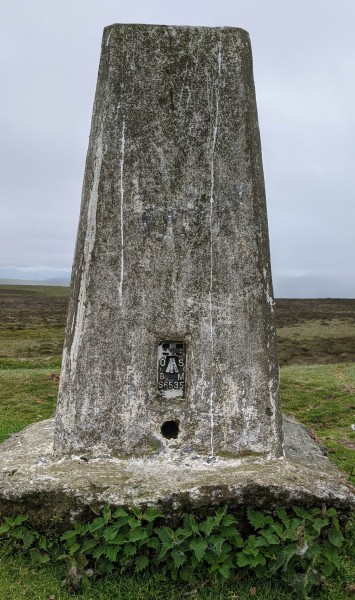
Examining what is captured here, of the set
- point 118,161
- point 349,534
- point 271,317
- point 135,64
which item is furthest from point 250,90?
point 349,534

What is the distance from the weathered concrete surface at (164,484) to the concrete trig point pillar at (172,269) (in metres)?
0.15

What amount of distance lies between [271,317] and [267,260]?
0.61 m

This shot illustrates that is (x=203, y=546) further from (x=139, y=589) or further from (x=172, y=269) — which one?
(x=172, y=269)

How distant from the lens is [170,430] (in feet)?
17.4

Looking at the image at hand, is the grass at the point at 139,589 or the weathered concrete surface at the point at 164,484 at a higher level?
the weathered concrete surface at the point at 164,484

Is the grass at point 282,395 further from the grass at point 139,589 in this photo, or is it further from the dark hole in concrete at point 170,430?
the dark hole in concrete at point 170,430

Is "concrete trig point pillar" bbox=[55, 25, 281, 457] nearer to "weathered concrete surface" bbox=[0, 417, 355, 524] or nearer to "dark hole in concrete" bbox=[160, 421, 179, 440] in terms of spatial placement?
"dark hole in concrete" bbox=[160, 421, 179, 440]

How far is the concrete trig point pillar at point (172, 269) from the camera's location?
5230 mm

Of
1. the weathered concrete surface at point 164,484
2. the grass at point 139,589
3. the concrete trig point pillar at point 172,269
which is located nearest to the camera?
the grass at point 139,589

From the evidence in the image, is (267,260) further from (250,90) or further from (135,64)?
(135,64)

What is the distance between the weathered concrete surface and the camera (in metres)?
4.73

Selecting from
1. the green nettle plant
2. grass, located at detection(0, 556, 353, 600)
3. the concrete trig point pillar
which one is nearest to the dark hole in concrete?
the concrete trig point pillar

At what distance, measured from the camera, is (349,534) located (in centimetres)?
559

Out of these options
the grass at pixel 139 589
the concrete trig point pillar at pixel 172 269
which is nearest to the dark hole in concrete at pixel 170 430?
the concrete trig point pillar at pixel 172 269
